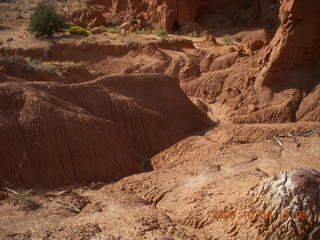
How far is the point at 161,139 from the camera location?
10461 mm

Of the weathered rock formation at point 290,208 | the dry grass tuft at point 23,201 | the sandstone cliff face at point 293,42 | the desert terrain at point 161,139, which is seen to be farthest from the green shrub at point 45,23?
the weathered rock formation at point 290,208

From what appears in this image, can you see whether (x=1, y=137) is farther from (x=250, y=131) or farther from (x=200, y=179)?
(x=250, y=131)

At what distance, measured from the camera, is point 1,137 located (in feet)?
25.6

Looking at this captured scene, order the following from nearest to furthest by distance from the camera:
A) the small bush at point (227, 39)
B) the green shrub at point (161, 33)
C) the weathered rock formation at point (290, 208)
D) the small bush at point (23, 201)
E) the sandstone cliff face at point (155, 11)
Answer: the weathered rock formation at point (290, 208) < the small bush at point (23, 201) < the small bush at point (227, 39) < the green shrub at point (161, 33) < the sandstone cliff face at point (155, 11)

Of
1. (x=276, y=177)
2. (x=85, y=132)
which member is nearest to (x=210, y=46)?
(x=85, y=132)

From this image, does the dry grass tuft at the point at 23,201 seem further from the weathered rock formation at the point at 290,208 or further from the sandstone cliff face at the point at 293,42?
the sandstone cliff face at the point at 293,42

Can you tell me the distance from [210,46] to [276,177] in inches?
627

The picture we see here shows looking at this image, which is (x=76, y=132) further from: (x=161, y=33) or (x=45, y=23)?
(x=161, y=33)

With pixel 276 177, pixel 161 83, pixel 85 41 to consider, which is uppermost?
pixel 85 41

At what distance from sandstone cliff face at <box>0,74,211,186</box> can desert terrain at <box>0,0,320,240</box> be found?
1.1 inches

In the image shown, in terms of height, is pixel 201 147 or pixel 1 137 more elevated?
pixel 1 137

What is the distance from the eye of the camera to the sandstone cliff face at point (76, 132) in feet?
26.0

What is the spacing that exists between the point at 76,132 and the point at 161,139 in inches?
106

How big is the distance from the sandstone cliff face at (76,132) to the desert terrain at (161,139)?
1.1 inches
